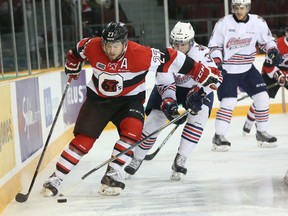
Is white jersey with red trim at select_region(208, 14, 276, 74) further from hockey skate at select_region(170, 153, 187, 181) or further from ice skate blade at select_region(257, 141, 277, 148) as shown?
hockey skate at select_region(170, 153, 187, 181)

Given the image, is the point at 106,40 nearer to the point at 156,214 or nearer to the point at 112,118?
the point at 112,118

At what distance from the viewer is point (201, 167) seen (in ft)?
16.2

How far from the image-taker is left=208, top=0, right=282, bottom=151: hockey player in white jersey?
5711mm

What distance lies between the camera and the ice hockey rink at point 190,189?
11.8 feet

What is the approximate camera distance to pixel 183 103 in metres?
4.62

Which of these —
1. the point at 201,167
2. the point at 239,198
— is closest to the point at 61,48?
the point at 201,167

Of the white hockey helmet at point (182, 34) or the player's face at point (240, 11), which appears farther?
the player's face at point (240, 11)

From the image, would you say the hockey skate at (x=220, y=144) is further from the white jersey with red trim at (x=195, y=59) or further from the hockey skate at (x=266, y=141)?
the white jersey with red trim at (x=195, y=59)

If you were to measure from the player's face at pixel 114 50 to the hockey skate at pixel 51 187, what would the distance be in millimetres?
700

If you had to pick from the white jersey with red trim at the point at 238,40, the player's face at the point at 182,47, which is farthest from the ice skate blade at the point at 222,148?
the player's face at the point at 182,47

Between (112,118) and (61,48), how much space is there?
4.38 m

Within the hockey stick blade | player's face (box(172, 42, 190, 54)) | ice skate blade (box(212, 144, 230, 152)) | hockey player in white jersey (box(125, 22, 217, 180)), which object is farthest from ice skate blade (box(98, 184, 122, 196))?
ice skate blade (box(212, 144, 230, 152))

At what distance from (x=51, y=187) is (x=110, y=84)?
0.61 meters

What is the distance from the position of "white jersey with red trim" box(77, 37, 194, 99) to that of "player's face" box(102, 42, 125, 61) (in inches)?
1.4
